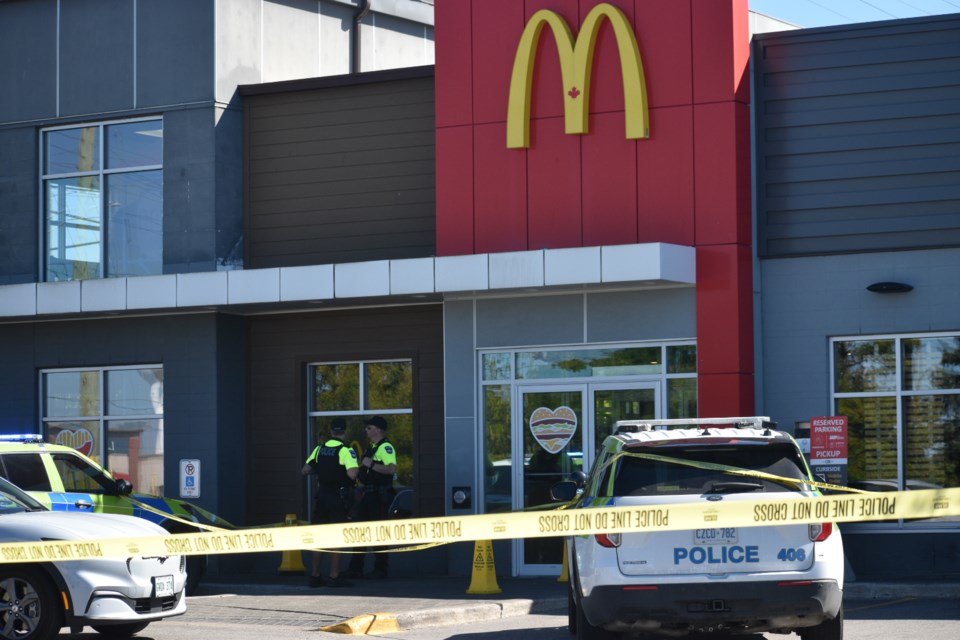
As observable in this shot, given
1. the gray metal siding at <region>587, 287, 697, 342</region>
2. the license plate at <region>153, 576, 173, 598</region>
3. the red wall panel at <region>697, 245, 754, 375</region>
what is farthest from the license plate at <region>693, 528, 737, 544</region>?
the gray metal siding at <region>587, 287, 697, 342</region>

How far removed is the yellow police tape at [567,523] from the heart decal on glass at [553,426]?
25.4 ft

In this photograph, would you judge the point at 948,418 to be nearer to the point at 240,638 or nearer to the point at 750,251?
the point at 750,251

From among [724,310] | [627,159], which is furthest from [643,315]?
[627,159]

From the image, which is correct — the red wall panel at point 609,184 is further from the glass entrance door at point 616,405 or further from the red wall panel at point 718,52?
the glass entrance door at point 616,405

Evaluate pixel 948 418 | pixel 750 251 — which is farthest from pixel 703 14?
pixel 948 418

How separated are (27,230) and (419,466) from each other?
22.5ft

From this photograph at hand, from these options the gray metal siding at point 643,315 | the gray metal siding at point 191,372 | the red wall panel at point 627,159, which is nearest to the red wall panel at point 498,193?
the red wall panel at point 627,159

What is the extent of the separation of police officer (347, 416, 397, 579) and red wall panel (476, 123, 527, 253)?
8.53ft

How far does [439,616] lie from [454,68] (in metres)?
7.83

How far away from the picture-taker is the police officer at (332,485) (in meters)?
16.8

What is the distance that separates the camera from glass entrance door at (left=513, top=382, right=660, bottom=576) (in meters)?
17.6

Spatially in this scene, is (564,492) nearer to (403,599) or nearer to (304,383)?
(403,599)

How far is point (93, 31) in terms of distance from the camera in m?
20.8

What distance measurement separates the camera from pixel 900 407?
17.0 metres
